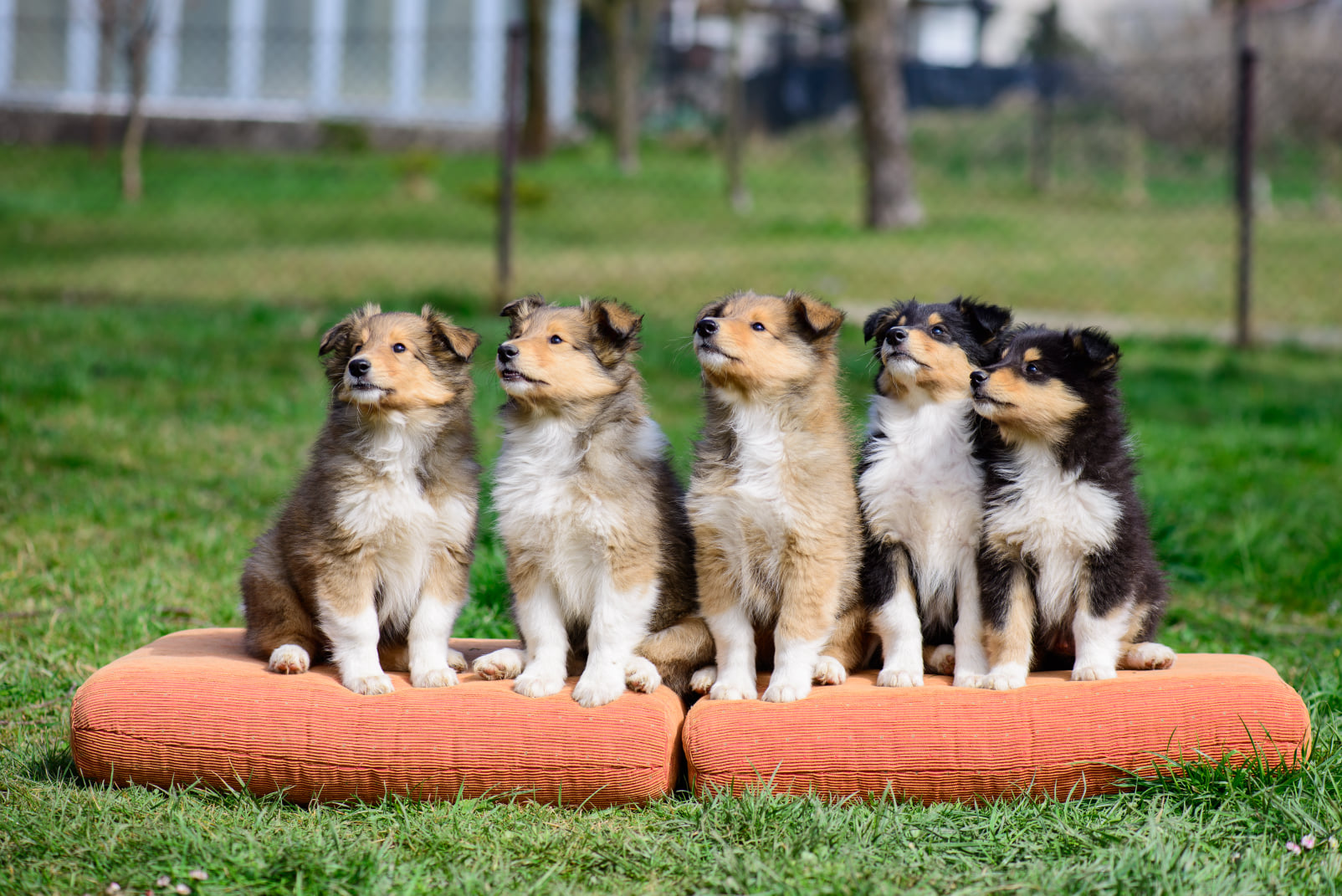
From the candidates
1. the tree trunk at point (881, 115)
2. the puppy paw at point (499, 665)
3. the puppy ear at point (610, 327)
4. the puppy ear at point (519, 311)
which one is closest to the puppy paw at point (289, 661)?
the puppy paw at point (499, 665)

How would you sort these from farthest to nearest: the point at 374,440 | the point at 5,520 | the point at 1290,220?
the point at 1290,220 → the point at 5,520 → the point at 374,440

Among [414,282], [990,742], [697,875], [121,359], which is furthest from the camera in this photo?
[414,282]

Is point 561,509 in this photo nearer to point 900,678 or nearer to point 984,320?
point 900,678

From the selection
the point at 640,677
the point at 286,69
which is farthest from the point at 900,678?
the point at 286,69

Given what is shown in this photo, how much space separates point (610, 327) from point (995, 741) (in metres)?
1.72

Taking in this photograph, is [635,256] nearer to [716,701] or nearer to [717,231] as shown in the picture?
[717,231]

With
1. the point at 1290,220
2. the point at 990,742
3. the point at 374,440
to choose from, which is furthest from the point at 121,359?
the point at 1290,220

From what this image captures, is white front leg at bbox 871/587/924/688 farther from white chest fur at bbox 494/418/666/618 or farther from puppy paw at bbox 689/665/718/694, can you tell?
white chest fur at bbox 494/418/666/618

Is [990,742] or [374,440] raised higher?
[374,440]

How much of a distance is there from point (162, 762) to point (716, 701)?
5.53 ft

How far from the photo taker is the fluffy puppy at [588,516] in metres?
3.97

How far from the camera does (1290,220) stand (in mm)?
18234

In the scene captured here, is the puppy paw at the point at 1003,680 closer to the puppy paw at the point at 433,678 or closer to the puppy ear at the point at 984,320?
the puppy ear at the point at 984,320

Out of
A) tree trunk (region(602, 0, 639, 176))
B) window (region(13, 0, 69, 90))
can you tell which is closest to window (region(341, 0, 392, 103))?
tree trunk (region(602, 0, 639, 176))
